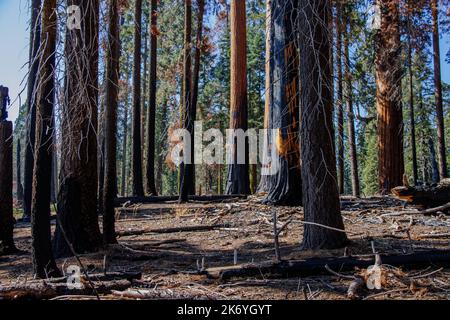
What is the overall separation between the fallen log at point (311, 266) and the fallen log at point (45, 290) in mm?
1160

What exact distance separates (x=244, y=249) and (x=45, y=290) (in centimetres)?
357

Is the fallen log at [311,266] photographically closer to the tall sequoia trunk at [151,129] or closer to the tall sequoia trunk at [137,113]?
the tall sequoia trunk at [137,113]

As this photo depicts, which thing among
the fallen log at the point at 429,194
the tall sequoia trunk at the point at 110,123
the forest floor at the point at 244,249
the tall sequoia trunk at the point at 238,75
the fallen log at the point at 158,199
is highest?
the tall sequoia trunk at the point at 238,75

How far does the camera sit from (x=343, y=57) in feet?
18.8

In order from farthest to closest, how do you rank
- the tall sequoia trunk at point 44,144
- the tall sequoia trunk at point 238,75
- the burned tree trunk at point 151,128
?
the burned tree trunk at point 151,128, the tall sequoia trunk at point 238,75, the tall sequoia trunk at point 44,144

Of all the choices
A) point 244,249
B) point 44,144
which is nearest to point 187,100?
point 244,249

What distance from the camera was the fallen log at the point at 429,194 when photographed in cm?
836

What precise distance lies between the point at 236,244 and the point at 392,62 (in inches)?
300

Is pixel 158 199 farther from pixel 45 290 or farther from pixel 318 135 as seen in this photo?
pixel 45 290

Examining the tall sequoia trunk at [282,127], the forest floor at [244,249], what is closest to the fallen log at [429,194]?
the forest floor at [244,249]

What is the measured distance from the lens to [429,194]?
8391 millimetres
